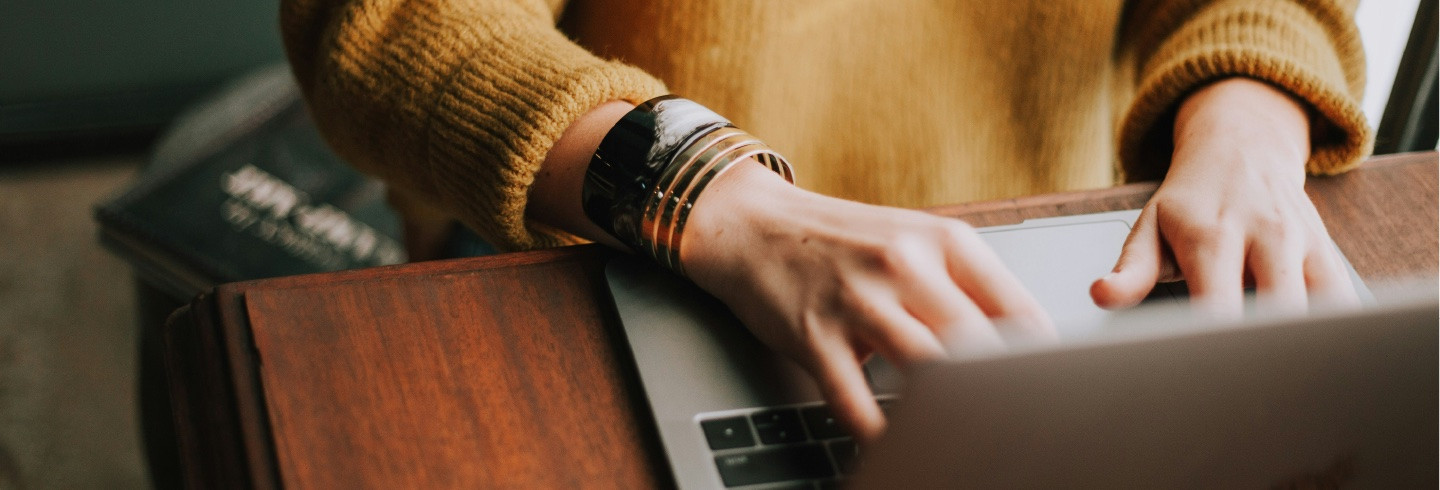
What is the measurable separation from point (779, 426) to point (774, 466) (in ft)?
0.07

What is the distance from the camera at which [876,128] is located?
77 centimetres

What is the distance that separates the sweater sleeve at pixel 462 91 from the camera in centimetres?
52

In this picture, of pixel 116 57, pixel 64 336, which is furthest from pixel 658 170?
→ pixel 116 57

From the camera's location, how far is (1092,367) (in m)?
0.28

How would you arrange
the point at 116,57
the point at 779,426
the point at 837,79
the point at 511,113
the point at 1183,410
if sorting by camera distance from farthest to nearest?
the point at 116,57
the point at 837,79
the point at 511,113
the point at 779,426
the point at 1183,410

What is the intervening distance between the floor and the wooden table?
1045mm

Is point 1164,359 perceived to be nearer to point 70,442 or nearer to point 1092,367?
point 1092,367

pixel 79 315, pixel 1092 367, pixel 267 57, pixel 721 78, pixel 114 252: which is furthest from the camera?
pixel 267 57

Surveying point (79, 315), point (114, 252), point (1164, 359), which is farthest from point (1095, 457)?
point (79, 315)

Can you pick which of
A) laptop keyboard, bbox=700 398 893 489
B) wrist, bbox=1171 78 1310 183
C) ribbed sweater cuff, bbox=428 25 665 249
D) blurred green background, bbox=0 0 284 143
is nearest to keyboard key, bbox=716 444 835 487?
laptop keyboard, bbox=700 398 893 489

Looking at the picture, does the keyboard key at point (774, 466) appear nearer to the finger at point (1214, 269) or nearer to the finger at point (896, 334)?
the finger at point (896, 334)

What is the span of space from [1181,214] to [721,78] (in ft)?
1.06

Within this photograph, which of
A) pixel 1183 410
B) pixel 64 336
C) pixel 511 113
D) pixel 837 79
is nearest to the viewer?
pixel 1183 410

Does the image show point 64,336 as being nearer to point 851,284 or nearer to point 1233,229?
point 851,284
